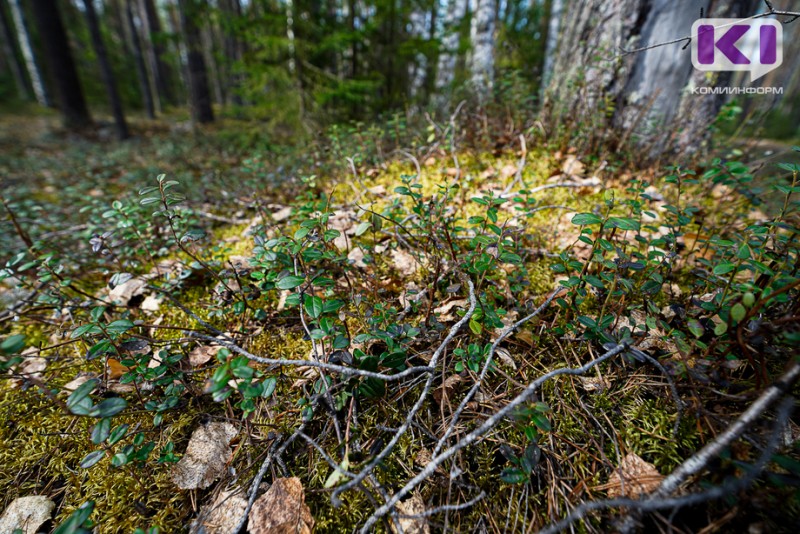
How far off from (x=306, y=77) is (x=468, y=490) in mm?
6032

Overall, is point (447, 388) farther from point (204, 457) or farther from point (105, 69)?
point (105, 69)

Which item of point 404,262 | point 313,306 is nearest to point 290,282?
point 313,306

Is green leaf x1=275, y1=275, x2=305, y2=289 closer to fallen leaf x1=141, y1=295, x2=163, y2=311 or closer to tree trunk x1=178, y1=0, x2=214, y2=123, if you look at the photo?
fallen leaf x1=141, y1=295, x2=163, y2=311

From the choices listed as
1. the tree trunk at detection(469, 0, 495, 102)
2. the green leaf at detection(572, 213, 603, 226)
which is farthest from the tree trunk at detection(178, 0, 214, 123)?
the green leaf at detection(572, 213, 603, 226)

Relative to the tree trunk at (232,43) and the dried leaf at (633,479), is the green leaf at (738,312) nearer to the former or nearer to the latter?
the dried leaf at (633,479)

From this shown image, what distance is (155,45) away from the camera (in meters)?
15.4

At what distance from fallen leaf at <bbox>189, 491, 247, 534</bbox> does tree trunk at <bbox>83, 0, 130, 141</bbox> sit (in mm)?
11812

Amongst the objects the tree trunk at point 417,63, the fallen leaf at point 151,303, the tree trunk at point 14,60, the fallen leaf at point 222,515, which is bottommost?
the fallen leaf at point 222,515

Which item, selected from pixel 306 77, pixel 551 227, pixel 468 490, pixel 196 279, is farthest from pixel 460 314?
pixel 306 77

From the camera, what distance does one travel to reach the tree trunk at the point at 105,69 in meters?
8.59

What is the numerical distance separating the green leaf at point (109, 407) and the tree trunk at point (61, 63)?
517 inches

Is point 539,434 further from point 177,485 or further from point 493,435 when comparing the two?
point 177,485

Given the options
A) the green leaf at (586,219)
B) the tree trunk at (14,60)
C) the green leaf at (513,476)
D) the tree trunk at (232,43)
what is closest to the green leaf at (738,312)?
the green leaf at (586,219)

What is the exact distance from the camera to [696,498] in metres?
0.89
